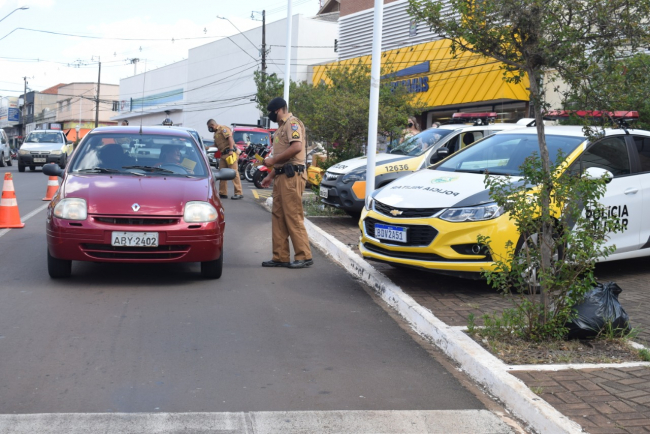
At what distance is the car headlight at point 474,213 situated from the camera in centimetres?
668

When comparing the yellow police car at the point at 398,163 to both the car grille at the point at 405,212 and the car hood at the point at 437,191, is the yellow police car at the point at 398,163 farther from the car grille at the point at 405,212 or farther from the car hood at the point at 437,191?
the car grille at the point at 405,212

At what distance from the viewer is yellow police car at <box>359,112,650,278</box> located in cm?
667

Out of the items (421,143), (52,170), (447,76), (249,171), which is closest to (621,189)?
(421,143)

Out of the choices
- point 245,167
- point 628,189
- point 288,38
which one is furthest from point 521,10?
point 245,167

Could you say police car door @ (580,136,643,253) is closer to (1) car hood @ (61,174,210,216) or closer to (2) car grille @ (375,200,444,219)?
(2) car grille @ (375,200,444,219)

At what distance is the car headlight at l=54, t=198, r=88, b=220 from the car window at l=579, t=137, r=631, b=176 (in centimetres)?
482

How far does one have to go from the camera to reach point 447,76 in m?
26.8

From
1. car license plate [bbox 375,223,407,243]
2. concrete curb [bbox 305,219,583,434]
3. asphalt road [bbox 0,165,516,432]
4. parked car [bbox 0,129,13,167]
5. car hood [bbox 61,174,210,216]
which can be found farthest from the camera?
parked car [bbox 0,129,13,167]

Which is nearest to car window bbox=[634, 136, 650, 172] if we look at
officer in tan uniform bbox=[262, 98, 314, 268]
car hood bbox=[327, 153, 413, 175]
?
officer in tan uniform bbox=[262, 98, 314, 268]

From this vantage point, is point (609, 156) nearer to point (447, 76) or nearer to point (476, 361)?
point (476, 361)

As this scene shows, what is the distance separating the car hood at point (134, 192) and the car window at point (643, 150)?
4.70 metres

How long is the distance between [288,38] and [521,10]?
17.2 meters

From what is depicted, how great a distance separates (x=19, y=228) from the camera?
36.3 ft

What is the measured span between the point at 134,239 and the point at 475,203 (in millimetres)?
3185
